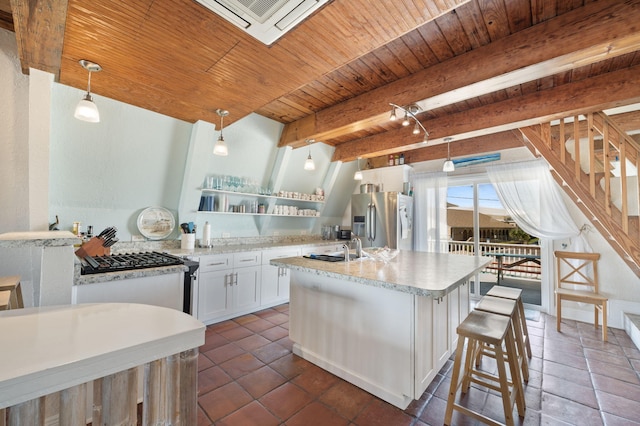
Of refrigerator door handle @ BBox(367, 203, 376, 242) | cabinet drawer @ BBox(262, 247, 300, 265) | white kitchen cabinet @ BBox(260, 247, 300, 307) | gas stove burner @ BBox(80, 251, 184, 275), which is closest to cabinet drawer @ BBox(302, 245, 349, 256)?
cabinet drawer @ BBox(262, 247, 300, 265)

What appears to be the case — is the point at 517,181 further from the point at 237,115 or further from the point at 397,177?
the point at 237,115

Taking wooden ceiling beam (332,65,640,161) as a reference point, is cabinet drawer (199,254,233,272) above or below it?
below

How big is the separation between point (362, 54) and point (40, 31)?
6.75ft

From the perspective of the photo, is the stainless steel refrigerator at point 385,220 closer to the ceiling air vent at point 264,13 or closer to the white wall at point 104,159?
the white wall at point 104,159

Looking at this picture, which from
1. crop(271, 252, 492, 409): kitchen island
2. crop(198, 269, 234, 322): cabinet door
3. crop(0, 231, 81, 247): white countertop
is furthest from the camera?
crop(198, 269, 234, 322): cabinet door

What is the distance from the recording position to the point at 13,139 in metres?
2.24

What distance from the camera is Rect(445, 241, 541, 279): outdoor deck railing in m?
4.27

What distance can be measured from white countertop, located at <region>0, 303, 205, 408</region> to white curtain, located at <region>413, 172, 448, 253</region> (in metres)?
4.37

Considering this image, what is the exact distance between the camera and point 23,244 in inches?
45.4

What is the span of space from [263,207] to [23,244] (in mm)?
3099

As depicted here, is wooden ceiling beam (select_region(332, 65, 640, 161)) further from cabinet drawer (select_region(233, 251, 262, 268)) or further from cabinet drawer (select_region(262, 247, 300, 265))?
cabinet drawer (select_region(233, 251, 262, 268))

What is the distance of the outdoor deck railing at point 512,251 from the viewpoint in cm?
427

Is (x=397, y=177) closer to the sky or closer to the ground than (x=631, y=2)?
closer to the ground

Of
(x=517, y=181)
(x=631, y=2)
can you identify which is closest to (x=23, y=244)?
(x=631, y=2)
